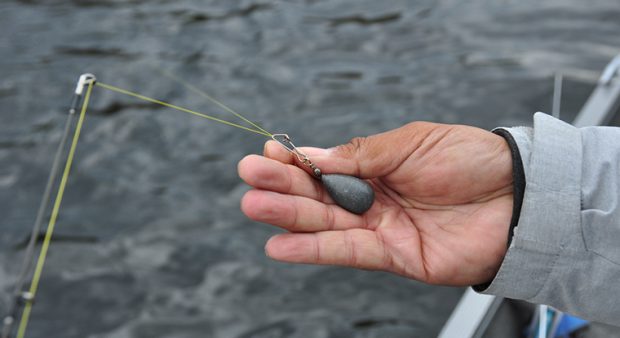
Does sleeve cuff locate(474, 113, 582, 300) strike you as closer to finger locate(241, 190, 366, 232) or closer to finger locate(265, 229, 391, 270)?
finger locate(265, 229, 391, 270)

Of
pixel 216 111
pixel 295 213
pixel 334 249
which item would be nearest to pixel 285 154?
pixel 295 213

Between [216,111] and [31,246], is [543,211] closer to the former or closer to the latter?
[31,246]

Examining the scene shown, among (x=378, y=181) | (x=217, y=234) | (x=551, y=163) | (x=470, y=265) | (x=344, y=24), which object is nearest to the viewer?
(x=551, y=163)

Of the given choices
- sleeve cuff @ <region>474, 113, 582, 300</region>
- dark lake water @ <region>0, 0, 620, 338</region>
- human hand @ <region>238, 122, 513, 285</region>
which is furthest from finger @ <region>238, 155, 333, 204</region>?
Result: dark lake water @ <region>0, 0, 620, 338</region>

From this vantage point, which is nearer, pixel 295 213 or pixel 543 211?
pixel 543 211

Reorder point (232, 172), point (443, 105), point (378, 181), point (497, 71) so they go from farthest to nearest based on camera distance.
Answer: point (497, 71) < point (443, 105) < point (232, 172) < point (378, 181)

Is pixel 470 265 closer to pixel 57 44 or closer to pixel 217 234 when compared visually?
pixel 217 234

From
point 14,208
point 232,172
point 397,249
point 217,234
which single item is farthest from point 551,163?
point 14,208
